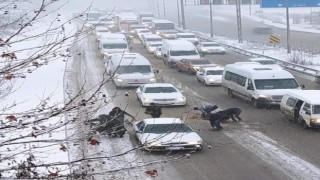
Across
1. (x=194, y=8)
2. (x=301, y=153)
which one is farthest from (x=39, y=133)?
(x=194, y=8)

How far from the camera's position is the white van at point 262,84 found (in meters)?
26.1

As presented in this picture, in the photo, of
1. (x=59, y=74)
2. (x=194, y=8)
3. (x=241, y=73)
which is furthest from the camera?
(x=194, y=8)

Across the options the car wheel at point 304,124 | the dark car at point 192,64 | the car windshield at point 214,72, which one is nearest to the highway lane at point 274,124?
the car wheel at point 304,124

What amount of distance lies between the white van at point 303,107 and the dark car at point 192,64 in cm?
1670

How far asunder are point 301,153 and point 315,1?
35.1m

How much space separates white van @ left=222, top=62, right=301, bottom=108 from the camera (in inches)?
1029

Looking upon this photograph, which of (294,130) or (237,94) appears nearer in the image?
(294,130)

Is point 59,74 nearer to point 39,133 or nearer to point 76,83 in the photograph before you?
point 76,83

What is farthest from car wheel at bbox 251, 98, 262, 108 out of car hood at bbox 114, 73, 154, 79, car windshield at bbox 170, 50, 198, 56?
car windshield at bbox 170, 50, 198, 56

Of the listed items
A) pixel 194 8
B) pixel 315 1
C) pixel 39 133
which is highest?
pixel 39 133

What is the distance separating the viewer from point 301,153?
18031 mm

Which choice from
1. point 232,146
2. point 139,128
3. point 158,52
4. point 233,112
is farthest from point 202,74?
point 158,52

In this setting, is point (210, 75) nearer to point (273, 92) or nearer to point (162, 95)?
point (162, 95)

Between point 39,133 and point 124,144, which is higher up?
point 39,133
